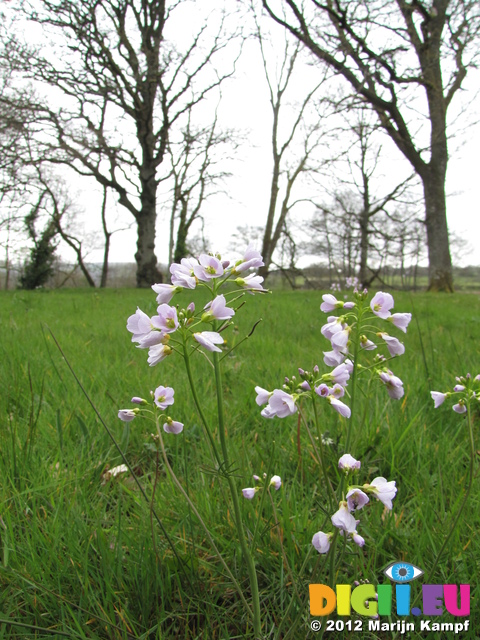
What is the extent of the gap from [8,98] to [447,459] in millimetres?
17130

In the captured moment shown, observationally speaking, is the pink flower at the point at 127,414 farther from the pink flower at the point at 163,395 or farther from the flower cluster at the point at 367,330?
the flower cluster at the point at 367,330

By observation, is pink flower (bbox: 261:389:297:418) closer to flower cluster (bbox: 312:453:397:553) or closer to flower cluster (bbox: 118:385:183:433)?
flower cluster (bbox: 312:453:397:553)

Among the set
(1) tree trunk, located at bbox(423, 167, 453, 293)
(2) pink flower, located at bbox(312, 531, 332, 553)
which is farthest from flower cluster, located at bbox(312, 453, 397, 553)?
(1) tree trunk, located at bbox(423, 167, 453, 293)

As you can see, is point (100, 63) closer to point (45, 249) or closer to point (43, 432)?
point (45, 249)

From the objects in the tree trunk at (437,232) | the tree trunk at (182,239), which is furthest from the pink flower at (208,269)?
the tree trunk at (182,239)

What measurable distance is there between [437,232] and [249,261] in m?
15.0

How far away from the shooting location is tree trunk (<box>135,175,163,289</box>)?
18.5m

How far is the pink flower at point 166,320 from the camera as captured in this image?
812 mm

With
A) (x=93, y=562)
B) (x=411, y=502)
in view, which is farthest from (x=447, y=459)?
(x=93, y=562)

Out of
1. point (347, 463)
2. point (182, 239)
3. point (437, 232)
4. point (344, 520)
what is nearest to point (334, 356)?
point (347, 463)

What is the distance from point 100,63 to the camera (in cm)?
1419

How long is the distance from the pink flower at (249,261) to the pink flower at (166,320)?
0.20 m

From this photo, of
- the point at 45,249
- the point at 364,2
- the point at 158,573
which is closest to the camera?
the point at 158,573

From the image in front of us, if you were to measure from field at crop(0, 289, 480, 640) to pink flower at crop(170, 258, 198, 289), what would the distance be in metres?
0.42
